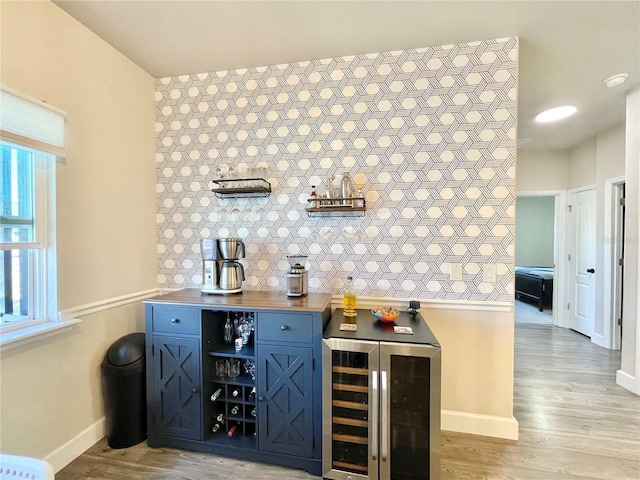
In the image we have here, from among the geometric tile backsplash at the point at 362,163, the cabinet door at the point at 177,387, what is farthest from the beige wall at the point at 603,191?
the cabinet door at the point at 177,387

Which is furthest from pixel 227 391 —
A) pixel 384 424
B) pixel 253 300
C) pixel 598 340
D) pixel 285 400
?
pixel 598 340

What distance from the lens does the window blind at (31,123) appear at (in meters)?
1.55

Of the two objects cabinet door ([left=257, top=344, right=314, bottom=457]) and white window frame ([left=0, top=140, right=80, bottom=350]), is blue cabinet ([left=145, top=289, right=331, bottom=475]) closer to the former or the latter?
cabinet door ([left=257, top=344, right=314, bottom=457])

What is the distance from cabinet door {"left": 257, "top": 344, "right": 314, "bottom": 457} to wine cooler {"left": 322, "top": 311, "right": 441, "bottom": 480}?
0.47ft

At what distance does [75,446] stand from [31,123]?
6.67 feet

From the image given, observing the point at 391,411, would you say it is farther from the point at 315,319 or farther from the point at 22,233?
the point at 22,233

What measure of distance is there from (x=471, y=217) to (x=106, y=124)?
279cm

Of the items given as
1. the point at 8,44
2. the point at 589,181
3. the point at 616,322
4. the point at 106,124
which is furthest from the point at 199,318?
the point at 589,181

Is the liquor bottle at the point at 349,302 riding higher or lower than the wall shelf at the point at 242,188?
lower

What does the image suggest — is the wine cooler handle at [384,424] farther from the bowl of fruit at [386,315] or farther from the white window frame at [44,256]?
the white window frame at [44,256]

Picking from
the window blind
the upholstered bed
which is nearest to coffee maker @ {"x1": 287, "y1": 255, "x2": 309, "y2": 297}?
the window blind

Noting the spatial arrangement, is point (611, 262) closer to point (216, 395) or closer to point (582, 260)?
point (582, 260)

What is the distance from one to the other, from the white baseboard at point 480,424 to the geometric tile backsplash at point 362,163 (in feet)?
2.89

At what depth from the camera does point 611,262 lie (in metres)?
3.72
